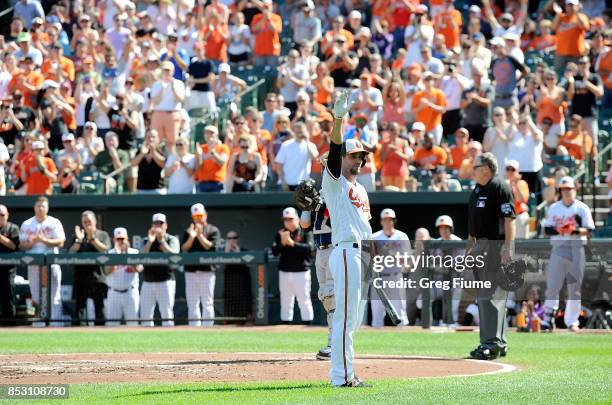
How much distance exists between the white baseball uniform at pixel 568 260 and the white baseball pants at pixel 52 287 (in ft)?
23.3

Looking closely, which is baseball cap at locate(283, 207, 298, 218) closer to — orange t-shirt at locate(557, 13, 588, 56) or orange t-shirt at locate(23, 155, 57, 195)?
orange t-shirt at locate(23, 155, 57, 195)

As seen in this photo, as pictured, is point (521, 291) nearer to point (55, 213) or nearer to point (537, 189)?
point (537, 189)

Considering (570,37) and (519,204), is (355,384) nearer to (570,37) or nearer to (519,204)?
(519,204)

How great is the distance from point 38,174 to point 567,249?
29.0ft

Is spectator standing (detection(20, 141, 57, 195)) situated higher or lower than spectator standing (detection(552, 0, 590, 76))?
lower

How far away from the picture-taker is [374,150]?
20438mm

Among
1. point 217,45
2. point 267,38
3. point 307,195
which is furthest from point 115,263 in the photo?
point 307,195

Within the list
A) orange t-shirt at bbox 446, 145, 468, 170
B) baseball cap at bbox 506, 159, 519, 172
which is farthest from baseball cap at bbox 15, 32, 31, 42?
baseball cap at bbox 506, 159, 519, 172

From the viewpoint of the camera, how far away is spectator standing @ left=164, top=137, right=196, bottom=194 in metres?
20.7

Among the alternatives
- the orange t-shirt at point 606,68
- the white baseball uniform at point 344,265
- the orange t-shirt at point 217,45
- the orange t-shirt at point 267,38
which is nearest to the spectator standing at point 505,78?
the orange t-shirt at point 606,68

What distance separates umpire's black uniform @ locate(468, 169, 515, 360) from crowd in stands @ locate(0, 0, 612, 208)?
6.28 metres

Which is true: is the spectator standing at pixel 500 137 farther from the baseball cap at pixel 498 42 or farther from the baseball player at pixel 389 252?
the baseball player at pixel 389 252

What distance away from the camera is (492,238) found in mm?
12547

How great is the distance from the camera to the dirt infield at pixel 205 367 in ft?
36.0
